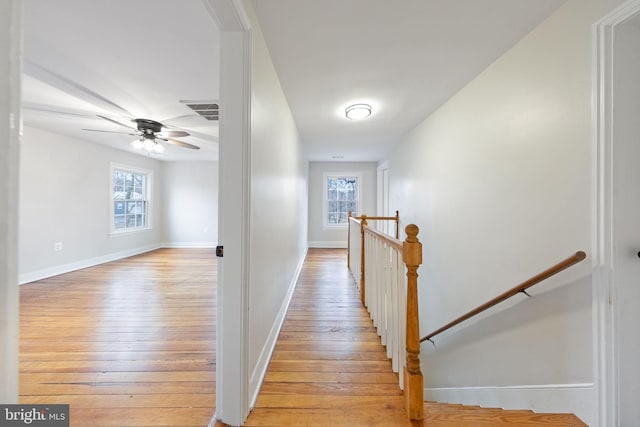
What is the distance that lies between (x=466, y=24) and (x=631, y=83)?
2.91 ft

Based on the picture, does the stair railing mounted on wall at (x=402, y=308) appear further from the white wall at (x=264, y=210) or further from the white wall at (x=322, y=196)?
the white wall at (x=322, y=196)

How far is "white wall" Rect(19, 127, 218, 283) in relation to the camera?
11.7 ft

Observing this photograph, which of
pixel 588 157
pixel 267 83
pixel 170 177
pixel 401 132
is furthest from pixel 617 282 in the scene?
pixel 170 177

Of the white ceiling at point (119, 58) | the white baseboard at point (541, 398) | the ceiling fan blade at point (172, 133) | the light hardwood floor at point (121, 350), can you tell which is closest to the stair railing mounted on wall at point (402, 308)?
the white baseboard at point (541, 398)

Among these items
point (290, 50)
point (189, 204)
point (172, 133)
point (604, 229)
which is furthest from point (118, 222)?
point (604, 229)

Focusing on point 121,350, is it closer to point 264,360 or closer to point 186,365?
point 186,365

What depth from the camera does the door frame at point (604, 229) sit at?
1.17m

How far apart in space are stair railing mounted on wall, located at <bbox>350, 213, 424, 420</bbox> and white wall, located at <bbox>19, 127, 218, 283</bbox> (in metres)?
4.10

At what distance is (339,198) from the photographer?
6.69 meters

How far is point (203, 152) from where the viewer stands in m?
5.26

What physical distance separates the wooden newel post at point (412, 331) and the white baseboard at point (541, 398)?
2.74ft

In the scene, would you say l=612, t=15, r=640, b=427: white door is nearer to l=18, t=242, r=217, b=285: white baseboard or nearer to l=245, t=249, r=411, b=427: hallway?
l=245, t=249, r=411, b=427: hallway

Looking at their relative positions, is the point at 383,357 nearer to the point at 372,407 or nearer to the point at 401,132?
the point at 372,407

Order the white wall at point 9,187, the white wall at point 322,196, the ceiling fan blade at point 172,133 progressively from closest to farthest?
the white wall at point 9,187 < the ceiling fan blade at point 172,133 < the white wall at point 322,196
